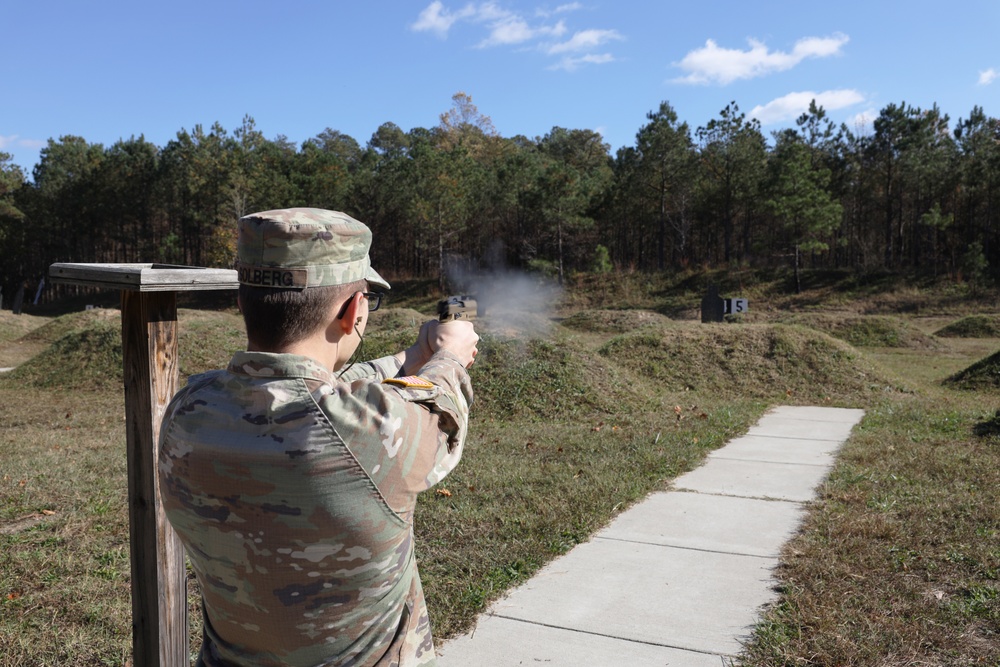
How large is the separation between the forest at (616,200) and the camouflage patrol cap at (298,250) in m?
34.7

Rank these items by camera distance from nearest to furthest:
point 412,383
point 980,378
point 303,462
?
point 303,462
point 412,383
point 980,378

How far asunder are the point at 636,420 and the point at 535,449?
191 cm

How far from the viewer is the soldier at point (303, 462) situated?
146 centimetres

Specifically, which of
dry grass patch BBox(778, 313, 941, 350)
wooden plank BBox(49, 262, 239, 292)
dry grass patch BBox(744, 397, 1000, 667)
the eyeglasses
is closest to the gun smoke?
dry grass patch BBox(744, 397, 1000, 667)

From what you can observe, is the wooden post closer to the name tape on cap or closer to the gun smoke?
the name tape on cap

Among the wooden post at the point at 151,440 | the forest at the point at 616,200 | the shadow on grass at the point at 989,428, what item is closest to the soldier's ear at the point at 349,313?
the wooden post at the point at 151,440

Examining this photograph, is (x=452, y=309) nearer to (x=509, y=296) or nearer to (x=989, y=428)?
(x=989, y=428)

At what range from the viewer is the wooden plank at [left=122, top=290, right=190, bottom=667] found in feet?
8.35

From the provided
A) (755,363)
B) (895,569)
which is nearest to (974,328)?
(755,363)

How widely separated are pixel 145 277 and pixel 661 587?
3.01 metres

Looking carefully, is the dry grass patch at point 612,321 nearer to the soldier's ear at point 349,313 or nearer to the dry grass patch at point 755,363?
the dry grass patch at point 755,363

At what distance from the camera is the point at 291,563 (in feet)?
4.95

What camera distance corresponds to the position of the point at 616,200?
134 ft

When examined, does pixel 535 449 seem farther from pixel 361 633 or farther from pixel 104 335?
pixel 104 335
